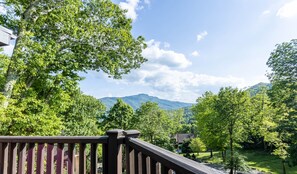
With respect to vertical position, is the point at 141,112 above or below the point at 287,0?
below

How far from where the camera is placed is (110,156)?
6.06ft

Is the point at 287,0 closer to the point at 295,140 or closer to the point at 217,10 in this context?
the point at 217,10

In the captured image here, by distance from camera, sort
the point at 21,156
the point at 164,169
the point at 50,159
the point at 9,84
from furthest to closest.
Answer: the point at 9,84 → the point at 21,156 → the point at 50,159 → the point at 164,169

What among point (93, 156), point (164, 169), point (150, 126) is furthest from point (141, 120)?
point (164, 169)

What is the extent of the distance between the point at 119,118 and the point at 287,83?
13.7 m

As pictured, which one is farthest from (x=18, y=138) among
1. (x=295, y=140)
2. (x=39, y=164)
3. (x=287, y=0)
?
(x=295, y=140)

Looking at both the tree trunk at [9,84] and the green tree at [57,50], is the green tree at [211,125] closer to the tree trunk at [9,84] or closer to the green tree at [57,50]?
the green tree at [57,50]

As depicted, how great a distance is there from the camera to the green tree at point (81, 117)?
13.8 metres

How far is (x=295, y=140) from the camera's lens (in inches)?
525

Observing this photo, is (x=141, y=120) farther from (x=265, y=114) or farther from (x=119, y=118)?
(x=265, y=114)

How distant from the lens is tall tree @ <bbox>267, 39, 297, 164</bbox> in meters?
13.7

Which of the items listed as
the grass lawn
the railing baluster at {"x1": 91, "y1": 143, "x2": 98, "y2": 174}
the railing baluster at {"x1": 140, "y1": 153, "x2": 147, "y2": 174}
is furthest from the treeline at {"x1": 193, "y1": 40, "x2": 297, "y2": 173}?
the railing baluster at {"x1": 140, "y1": 153, "x2": 147, "y2": 174}

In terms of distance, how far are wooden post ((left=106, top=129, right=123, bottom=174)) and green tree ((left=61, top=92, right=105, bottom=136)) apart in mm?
10106

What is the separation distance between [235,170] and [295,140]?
590 centimetres
